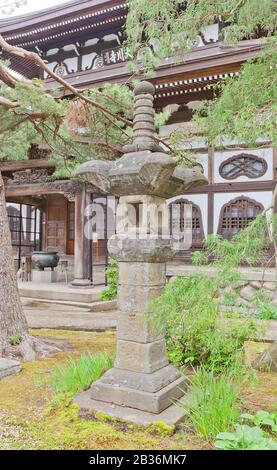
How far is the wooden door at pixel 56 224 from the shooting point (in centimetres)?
1630

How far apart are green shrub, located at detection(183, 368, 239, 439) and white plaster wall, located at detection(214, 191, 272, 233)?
283 inches

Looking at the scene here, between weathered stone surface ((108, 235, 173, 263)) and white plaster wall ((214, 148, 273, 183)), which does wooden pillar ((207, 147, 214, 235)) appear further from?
weathered stone surface ((108, 235, 173, 263))

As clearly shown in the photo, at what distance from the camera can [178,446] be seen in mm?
2842

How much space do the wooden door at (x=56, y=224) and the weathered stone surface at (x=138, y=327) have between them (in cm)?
1286

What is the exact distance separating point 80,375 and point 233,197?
7.35 metres

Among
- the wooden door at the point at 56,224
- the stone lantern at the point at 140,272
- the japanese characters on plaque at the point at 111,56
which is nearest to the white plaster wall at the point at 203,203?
the japanese characters on plaque at the point at 111,56

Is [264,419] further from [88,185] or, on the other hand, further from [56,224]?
[56,224]

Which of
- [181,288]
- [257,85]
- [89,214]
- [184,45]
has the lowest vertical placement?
[181,288]

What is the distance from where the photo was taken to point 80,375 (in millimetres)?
3928

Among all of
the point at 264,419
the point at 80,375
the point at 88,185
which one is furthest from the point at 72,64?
the point at 264,419

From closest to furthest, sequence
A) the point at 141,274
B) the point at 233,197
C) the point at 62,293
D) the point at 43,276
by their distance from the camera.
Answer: the point at 141,274 < the point at 233,197 < the point at 62,293 < the point at 43,276

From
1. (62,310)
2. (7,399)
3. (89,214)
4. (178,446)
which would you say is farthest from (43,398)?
(89,214)
